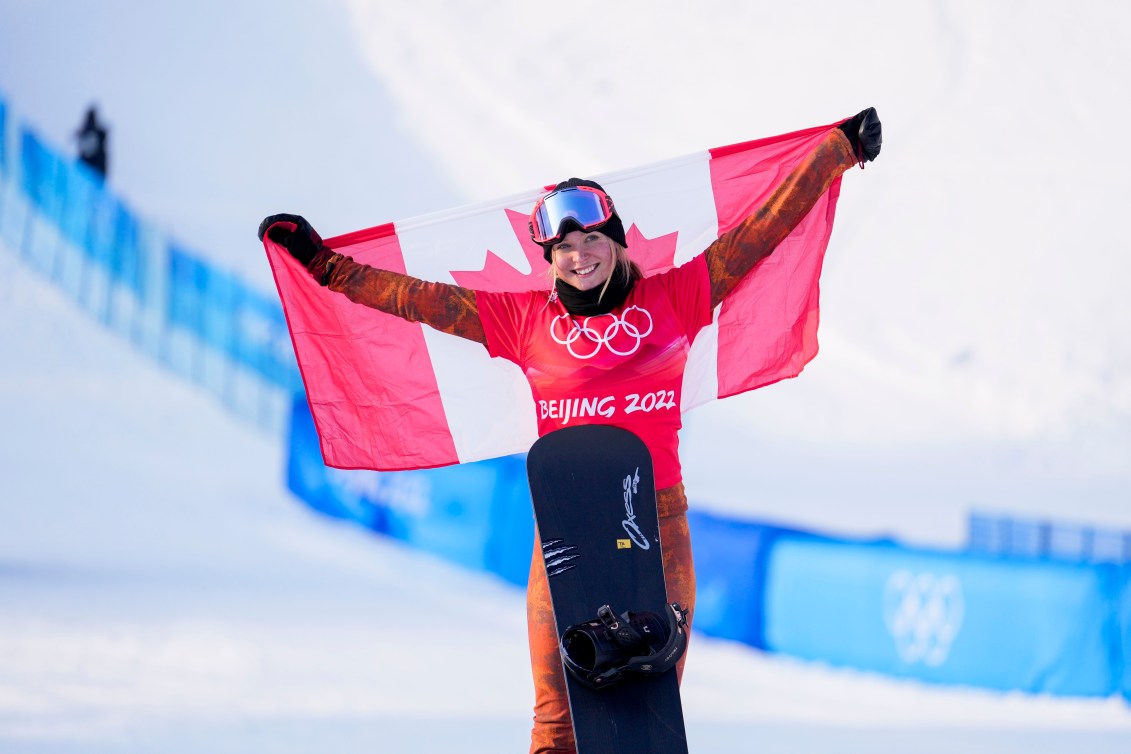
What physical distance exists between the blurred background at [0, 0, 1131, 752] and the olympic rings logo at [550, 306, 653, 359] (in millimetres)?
2290

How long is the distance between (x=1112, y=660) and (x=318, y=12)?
27543 mm

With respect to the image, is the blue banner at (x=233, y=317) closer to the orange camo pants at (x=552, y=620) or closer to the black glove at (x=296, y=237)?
the black glove at (x=296, y=237)

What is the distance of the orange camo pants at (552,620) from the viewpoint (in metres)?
3.53

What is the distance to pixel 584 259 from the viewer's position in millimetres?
3641

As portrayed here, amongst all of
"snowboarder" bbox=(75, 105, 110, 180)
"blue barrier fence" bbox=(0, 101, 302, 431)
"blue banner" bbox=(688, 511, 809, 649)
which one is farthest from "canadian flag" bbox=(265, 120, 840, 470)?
"snowboarder" bbox=(75, 105, 110, 180)

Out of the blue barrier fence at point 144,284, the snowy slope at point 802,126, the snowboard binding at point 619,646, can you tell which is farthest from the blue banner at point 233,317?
the snowboard binding at point 619,646

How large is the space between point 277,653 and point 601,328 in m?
4.13

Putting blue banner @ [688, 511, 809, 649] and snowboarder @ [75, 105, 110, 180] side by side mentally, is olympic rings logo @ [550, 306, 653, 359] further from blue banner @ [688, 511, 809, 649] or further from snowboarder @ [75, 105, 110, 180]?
snowboarder @ [75, 105, 110, 180]

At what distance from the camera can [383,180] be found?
26.7 m

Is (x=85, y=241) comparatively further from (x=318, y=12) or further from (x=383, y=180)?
(x=318, y=12)

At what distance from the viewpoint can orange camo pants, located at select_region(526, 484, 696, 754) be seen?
139 inches

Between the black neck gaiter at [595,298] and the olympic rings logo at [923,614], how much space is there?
12.9ft

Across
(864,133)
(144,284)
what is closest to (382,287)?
(864,133)
